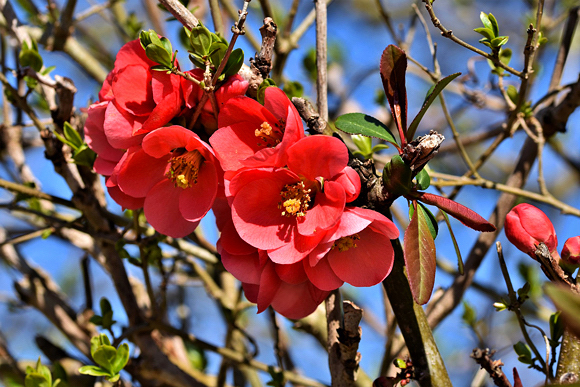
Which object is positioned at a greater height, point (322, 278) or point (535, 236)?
point (535, 236)

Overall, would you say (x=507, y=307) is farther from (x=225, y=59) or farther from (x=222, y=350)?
(x=222, y=350)

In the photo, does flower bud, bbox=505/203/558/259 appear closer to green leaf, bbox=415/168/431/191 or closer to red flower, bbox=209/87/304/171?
green leaf, bbox=415/168/431/191

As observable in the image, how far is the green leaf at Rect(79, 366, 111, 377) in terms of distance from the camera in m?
1.08

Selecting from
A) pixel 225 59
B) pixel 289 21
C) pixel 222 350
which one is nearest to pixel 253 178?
pixel 225 59

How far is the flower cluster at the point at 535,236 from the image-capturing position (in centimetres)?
89

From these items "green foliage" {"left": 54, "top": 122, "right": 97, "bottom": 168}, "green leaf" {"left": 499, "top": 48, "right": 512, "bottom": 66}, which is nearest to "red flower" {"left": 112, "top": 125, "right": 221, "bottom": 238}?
"green foliage" {"left": 54, "top": 122, "right": 97, "bottom": 168}

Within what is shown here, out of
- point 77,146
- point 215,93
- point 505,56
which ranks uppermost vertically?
point 505,56

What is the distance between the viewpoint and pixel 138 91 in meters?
0.92

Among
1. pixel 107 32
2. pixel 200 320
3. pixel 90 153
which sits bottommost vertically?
pixel 90 153

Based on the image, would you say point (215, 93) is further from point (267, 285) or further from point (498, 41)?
point (498, 41)

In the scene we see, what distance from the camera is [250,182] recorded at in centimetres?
83

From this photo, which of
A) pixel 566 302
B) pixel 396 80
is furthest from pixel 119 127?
pixel 566 302

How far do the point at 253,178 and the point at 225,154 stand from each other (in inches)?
2.8

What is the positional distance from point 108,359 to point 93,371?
0.14ft
